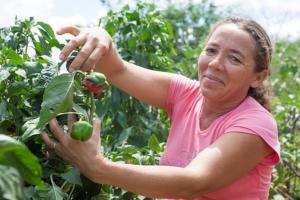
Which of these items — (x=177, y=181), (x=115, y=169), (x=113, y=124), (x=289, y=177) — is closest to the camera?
(x=115, y=169)

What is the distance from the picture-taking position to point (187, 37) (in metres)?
11.2

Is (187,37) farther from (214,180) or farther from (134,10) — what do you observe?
(214,180)

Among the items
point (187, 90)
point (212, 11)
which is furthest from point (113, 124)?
point (212, 11)

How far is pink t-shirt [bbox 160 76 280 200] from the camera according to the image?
174 cm

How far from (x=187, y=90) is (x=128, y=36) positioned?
4.62 feet

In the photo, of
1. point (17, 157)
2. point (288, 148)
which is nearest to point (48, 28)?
point (17, 157)

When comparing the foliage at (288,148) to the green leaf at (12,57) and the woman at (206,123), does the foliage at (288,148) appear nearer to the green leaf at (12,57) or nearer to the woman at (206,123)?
the woman at (206,123)

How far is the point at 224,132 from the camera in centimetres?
176

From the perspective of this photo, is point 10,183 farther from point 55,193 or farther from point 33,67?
point 33,67

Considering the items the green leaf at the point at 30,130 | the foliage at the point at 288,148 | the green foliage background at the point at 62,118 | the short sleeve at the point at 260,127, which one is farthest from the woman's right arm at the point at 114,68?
the foliage at the point at 288,148

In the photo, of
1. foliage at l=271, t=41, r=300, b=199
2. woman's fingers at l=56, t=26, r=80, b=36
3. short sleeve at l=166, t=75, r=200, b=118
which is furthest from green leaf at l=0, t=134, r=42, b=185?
foliage at l=271, t=41, r=300, b=199

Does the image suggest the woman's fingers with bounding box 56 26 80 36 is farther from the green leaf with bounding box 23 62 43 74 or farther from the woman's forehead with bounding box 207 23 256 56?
the woman's forehead with bounding box 207 23 256 56

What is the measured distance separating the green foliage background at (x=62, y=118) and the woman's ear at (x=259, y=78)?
534 mm

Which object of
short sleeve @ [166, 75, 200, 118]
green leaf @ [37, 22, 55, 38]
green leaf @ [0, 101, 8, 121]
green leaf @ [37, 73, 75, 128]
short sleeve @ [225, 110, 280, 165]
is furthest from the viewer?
short sleeve @ [166, 75, 200, 118]
